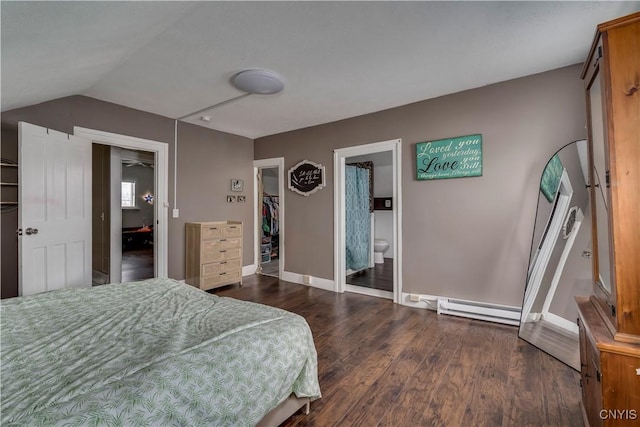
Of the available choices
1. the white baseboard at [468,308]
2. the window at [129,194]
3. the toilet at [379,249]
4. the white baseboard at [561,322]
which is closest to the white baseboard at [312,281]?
the white baseboard at [468,308]

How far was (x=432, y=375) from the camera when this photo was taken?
191 cm

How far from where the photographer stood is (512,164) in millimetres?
2719

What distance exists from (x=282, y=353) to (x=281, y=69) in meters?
2.28

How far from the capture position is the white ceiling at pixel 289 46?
5.32 feet

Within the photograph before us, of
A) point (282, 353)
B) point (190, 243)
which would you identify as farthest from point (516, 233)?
point (190, 243)

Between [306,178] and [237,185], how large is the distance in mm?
1250

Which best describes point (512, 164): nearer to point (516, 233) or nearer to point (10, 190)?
point (516, 233)

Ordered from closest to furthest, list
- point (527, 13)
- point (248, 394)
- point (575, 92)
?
1. point (248, 394)
2. point (527, 13)
3. point (575, 92)

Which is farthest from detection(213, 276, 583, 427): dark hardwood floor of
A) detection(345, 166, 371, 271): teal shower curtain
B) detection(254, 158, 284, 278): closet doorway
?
detection(254, 158, 284, 278): closet doorway

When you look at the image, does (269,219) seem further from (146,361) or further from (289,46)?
(146,361)

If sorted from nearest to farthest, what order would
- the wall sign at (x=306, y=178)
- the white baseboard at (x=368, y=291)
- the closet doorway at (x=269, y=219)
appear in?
the white baseboard at (x=368, y=291)
the wall sign at (x=306, y=178)
the closet doorway at (x=269, y=219)

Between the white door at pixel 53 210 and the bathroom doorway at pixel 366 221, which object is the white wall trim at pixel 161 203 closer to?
the white door at pixel 53 210

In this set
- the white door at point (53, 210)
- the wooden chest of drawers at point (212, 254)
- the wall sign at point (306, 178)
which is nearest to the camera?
the white door at point (53, 210)

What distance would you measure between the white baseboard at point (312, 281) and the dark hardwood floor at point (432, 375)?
93cm
